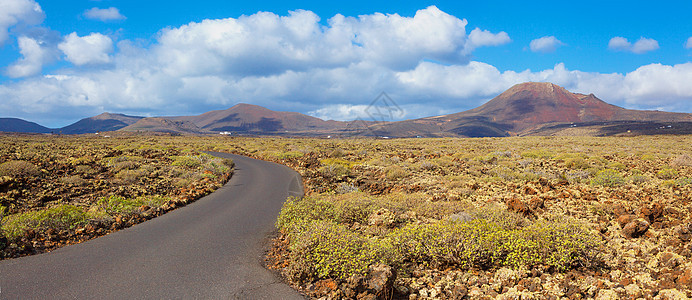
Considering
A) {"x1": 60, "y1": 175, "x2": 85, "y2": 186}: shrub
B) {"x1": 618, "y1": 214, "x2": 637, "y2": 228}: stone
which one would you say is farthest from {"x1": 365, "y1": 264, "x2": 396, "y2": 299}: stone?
{"x1": 60, "y1": 175, "x2": 85, "y2": 186}: shrub

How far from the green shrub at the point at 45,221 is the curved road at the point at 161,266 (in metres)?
1.18

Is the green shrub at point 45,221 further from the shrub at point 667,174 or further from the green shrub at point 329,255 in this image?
the shrub at point 667,174

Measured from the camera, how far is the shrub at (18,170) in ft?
50.2

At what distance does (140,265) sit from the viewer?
622 cm

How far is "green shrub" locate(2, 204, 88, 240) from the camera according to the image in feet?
24.0

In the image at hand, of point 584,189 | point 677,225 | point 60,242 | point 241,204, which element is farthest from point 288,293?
point 584,189

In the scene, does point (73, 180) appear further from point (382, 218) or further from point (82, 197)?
point (382, 218)

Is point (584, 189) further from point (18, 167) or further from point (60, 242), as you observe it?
point (18, 167)

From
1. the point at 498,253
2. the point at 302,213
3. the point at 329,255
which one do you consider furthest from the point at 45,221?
the point at 498,253

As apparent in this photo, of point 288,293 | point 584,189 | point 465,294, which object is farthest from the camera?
point 584,189

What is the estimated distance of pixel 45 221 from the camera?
8180 millimetres

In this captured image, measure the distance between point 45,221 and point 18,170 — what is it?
38.1 ft

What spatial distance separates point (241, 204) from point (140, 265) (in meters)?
6.12

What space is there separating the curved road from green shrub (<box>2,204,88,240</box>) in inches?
46.3
